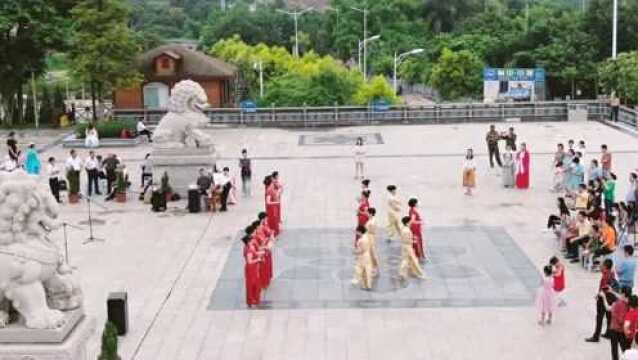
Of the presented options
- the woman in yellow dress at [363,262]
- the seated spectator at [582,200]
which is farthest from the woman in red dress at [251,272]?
the seated spectator at [582,200]

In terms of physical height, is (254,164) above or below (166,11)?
below

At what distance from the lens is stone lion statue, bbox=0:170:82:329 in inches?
456

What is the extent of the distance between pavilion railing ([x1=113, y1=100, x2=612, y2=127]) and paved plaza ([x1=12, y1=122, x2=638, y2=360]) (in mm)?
10611

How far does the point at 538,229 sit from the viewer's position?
77.2 ft

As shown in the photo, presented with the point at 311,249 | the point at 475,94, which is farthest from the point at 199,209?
the point at 475,94

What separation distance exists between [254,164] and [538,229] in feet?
41.0

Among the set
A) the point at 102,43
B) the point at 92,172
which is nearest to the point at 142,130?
the point at 102,43

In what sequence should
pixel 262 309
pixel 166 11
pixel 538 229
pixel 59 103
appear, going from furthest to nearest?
pixel 166 11 < pixel 59 103 < pixel 538 229 < pixel 262 309

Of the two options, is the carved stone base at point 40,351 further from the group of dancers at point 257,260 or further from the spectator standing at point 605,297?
the spectator standing at point 605,297

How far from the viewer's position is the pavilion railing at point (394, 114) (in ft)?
143

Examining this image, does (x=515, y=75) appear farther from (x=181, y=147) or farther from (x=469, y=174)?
(x=181, y=147)

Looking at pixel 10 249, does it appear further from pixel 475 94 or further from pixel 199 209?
pixel 475 94

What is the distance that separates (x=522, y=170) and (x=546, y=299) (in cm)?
1222

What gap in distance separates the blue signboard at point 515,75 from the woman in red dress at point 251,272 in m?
40.7
